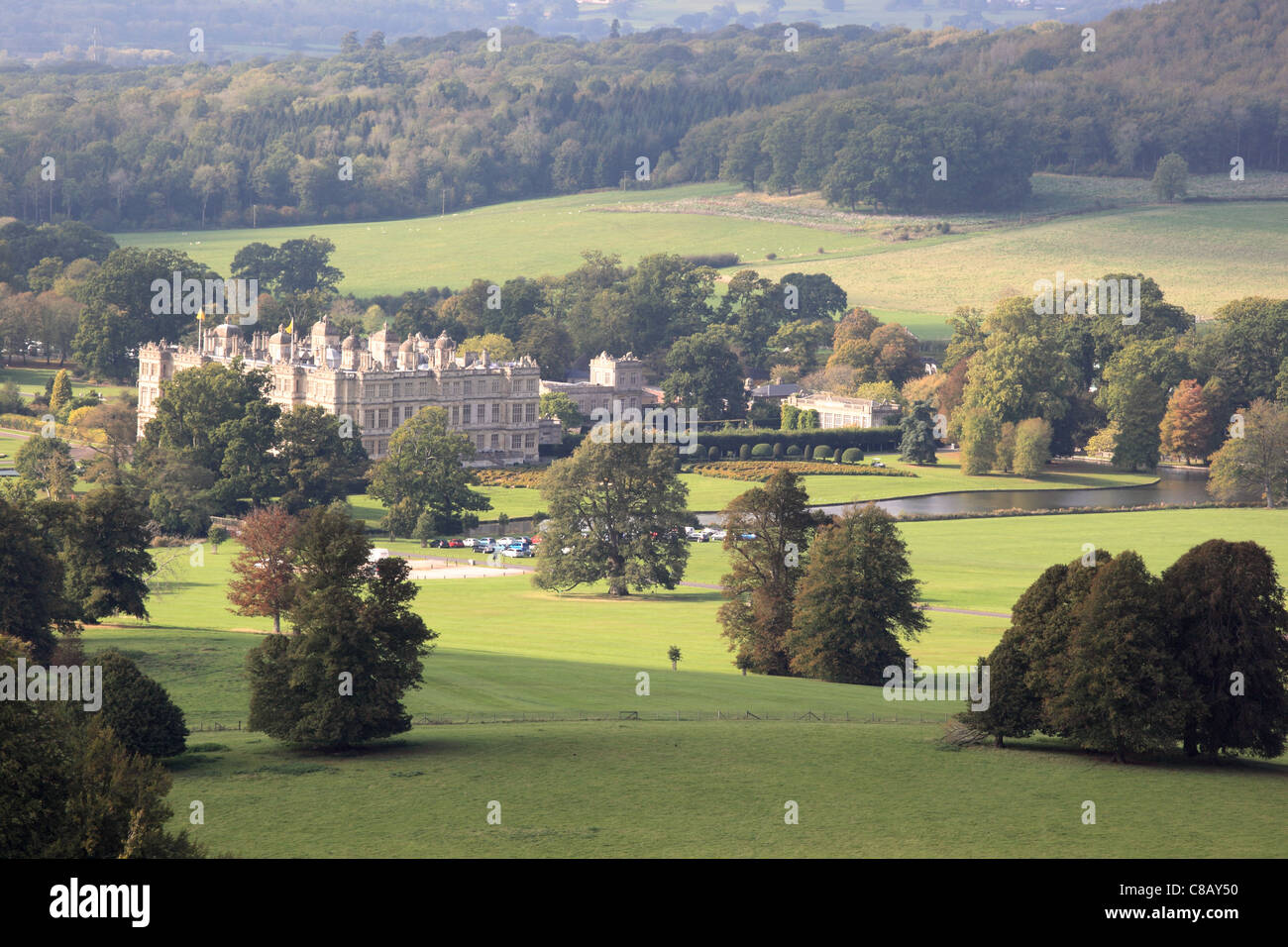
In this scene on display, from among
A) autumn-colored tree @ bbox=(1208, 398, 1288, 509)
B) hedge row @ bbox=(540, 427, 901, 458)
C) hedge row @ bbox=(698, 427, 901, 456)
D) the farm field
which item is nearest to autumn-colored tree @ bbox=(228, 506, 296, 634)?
the farm field

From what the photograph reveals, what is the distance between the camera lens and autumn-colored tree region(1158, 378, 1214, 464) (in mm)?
159750

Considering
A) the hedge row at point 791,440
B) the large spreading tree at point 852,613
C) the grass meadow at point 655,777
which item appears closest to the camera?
the grass meadow at point 655,777

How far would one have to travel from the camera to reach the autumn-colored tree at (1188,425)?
160 meters

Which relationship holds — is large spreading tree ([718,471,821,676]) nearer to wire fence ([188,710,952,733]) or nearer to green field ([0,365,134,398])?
wire fence ([188,710,952,733])

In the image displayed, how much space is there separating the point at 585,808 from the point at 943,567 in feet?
197

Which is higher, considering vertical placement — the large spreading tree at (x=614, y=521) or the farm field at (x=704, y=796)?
the large spreading tree at (x=614, y=521)

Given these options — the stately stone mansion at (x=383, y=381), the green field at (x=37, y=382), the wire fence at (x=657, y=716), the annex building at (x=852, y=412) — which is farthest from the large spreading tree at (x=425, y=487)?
the wire fence at (x=657, y=716)

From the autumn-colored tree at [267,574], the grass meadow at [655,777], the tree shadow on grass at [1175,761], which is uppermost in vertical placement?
the autumn-colored tree at [267,574]

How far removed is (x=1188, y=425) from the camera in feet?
524

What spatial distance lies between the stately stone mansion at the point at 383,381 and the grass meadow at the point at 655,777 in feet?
247

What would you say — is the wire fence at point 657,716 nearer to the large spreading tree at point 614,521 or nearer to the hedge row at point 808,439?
the large spreading tree at point 614,521

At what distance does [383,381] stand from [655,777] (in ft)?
341

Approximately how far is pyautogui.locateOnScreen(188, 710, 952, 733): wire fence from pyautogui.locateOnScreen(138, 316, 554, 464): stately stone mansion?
294 feet
